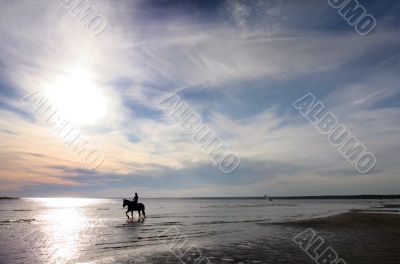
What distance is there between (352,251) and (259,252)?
4.94 m

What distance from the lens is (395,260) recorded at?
15891 millimetres

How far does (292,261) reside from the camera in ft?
52.3

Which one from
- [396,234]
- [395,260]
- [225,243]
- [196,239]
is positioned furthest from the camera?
[396,234]

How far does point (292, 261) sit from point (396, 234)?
14164 mm

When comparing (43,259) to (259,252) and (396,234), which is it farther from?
(396,234)

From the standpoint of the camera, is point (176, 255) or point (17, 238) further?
point (17, 238)

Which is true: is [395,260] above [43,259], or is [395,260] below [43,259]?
below

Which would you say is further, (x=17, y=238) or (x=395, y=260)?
(x=17, y=238)

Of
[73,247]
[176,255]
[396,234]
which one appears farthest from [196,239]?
[396,234]

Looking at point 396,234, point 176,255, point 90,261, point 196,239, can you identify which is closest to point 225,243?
point 196,239

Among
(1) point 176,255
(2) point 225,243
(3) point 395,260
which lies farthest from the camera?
(2) point 225,243

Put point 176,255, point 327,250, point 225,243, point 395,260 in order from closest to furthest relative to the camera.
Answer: point 395,260, point 176,255, point 327,250, point 225,243

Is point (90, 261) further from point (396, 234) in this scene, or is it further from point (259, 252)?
point (396, 234)

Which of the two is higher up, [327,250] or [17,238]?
[17,238]
